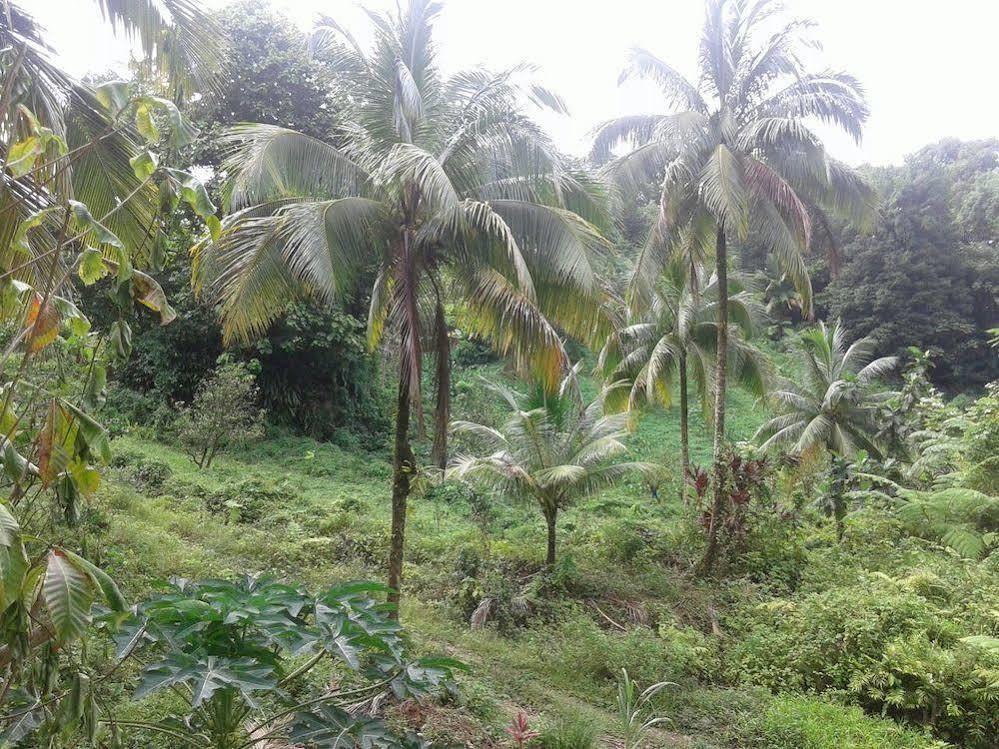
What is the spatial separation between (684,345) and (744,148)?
524cm

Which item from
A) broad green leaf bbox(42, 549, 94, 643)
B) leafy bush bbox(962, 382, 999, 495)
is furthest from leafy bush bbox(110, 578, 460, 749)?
leafy bush bbox(962, 382, 999, 495)

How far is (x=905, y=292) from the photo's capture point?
25188 mm

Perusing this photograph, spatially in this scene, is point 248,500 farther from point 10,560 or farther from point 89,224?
point 10,560

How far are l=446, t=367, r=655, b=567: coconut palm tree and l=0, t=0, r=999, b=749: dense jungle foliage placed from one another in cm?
5

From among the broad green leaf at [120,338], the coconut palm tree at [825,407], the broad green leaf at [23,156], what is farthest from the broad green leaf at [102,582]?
the coconut palm tree at [825,407]

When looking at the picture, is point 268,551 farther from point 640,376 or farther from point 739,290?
point 739,290

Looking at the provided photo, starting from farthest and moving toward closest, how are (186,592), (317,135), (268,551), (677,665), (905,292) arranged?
1. (905,292)
2. (317,135)
3. (268,551)
4. (677,665)
5. (186,592)

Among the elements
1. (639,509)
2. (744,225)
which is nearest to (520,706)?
(744,225)

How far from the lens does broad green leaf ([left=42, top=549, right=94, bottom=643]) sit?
6.43 ft

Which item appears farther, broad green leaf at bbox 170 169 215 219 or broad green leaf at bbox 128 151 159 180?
broad green leaf at bbox 170 169 215 219

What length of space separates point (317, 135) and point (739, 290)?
1054 cm

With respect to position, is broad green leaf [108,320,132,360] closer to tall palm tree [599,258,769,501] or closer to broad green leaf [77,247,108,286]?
broad green leaf [77,247,108,286]

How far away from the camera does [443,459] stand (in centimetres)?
758

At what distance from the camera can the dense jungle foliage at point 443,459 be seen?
9.62 ft
